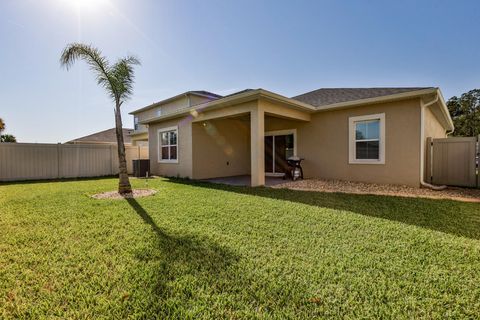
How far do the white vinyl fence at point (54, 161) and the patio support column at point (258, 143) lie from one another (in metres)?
9.49

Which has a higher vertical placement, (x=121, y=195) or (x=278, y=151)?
(x=278, y=151)

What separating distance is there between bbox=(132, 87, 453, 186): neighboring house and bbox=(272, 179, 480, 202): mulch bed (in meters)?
0.51

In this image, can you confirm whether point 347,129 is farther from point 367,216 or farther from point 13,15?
point 13,15

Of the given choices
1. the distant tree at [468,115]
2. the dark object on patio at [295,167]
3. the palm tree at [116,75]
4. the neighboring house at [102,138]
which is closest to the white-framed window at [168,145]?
the palm tree at [116,75]

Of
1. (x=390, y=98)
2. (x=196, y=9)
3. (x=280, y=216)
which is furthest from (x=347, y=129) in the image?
(x=196, y=9)

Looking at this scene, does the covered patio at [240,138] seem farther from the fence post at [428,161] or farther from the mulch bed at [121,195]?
the fence post at [428,161]

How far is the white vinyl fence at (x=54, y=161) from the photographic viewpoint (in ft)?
33.8

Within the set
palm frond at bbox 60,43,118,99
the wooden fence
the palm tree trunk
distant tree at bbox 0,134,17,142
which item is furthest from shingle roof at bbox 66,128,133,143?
the wooden fence

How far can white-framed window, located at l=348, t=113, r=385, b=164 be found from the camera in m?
7.86

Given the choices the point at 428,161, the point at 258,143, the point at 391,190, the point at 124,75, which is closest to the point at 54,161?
the point at 124,75

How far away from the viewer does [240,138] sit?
12023 millimetres

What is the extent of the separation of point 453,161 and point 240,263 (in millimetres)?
9561

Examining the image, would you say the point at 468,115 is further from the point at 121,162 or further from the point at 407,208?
the point at 121,162

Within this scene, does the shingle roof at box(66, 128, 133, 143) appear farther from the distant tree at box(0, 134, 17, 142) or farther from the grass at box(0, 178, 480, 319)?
the grass at box(0, 178, 480, 319)
